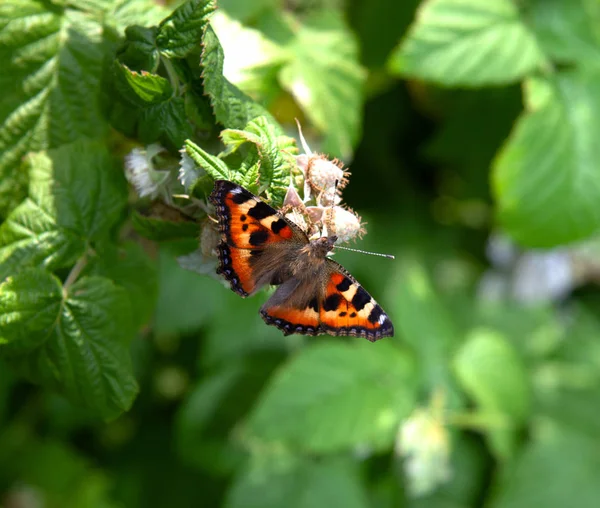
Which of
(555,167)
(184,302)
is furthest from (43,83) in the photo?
(555,167)

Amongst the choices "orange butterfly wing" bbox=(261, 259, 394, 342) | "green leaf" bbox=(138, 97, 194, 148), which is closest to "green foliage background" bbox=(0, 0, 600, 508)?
"green leaf" bbox=(138, 97, 194, 148)

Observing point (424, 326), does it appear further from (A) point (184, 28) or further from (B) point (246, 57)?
(A) point (184, 28)

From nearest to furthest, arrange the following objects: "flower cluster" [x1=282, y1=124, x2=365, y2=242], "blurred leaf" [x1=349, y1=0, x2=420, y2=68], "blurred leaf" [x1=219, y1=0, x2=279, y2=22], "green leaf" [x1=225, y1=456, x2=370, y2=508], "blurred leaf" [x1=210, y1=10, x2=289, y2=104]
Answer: "flower cluster" [x1=282, y1=124, x2=365, y2=242], "blurred leaf" [x1=210, y1=10, x2=289, y2=104], "blurred leaf" [x1=219, y1=0, x2=279, y2=22], "green leaf" [x1=225, y1=456, x2=370, y2=508], "blurred leaf" [x1=349, y1=0, x2=420, y2=68]

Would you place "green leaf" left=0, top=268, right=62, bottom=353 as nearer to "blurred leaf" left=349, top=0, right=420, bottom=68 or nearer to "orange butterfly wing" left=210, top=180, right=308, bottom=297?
"orange butterfly wing" left=210, top=180, right=308, bottom=297

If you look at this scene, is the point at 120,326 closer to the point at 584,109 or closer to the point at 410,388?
the point at 410,388

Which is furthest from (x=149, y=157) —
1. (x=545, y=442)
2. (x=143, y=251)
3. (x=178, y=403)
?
(x=545, y=442)

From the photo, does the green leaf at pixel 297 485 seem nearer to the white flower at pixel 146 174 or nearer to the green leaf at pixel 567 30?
the white flower at pixel 146 174

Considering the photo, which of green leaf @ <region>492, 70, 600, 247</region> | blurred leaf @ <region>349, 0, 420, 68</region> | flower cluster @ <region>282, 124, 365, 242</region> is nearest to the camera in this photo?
flower cluster @ <region>282, 124, 365, 242</region>
